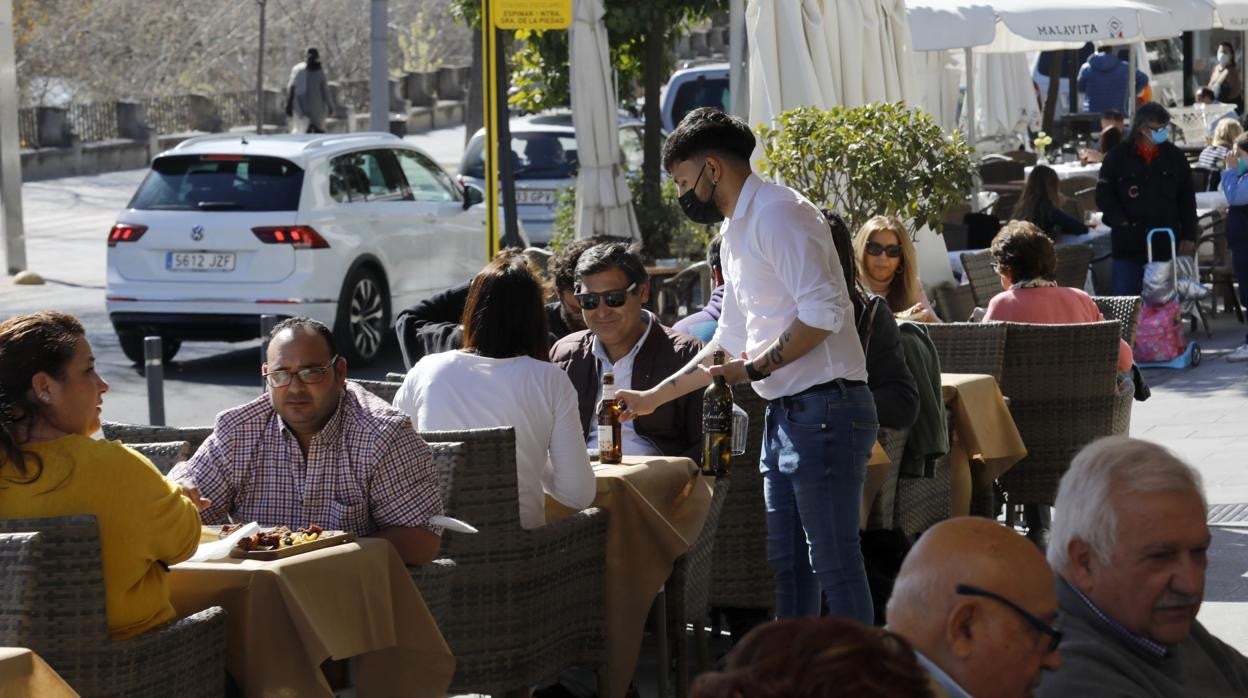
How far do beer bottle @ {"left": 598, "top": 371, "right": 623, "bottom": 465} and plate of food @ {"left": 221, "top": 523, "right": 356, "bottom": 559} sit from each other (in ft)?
4.54

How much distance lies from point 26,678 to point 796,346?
7.95ft

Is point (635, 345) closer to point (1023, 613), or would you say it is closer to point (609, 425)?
point (609, 425)

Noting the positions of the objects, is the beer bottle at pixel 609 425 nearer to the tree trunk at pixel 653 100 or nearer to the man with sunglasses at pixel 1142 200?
the man with sunglasses at pixel 1142 200

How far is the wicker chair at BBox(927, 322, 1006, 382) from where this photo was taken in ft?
27.6

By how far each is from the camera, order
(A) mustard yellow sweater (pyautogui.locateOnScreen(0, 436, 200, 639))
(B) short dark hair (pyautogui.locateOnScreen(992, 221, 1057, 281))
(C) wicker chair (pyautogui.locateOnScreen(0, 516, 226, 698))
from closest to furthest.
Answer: (C) wicker chair (pyautogui.locateOnScreen(0, 516, 226, 698))
(A) mustard yellow sweater (pyautogui.locateOnScreen(0, 436, 200, 639))
(B) short dark hair (pyautogui.locateOnScreen(992, 221, 1057, 281))

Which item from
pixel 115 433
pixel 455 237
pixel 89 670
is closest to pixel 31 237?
pixel 455 237

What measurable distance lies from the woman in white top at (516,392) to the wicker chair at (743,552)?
101 centimetres

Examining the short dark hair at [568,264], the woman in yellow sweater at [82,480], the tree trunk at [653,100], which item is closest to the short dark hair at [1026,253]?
the short dark hair at [568,264]

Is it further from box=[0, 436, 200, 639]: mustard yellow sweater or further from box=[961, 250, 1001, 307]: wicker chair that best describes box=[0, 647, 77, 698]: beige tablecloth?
box=[961, 250, 1001, 307]: wicker chair

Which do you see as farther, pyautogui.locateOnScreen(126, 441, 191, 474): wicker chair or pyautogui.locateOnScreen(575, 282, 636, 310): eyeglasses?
pyautogui.locateOnScreen(575, 282, 636, 310): eyeglasses

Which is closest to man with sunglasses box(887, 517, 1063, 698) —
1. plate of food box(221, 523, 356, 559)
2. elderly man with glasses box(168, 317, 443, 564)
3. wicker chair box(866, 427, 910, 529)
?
plate of food box(221, 523, 356, 559)

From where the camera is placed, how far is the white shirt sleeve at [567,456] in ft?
19.0

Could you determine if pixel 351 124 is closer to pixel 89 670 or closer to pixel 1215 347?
pixel 1215 347

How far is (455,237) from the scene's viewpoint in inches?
635
